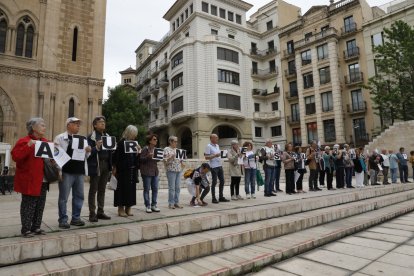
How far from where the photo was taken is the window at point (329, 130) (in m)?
30.9

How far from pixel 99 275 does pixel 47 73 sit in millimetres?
18955

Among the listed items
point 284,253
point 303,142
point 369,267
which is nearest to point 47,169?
point 284,253

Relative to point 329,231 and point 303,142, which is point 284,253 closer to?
point 329,231

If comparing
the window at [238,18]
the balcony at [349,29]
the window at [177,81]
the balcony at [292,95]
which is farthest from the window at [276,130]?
the window at [238,18]

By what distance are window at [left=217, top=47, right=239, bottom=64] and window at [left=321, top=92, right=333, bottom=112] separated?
11224mm

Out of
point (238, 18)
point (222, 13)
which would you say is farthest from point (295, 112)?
point (222, 13)

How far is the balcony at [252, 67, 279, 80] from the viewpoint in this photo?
36344 mm

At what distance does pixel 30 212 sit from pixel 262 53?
37.7 metres

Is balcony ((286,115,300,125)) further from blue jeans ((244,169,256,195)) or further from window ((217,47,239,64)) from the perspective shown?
blue jeans ((244,169,256,195))

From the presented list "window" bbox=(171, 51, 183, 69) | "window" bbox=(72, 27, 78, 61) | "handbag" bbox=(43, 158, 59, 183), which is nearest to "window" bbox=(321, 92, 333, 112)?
"window" bbox=(171, 51, 183, 69)

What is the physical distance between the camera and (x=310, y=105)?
3328 centimetres

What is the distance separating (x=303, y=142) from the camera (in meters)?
33.1

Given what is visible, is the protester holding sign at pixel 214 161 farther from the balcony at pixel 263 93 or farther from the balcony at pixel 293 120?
the balcony at pixel 263 93

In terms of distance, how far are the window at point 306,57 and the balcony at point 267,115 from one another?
22.3ft
